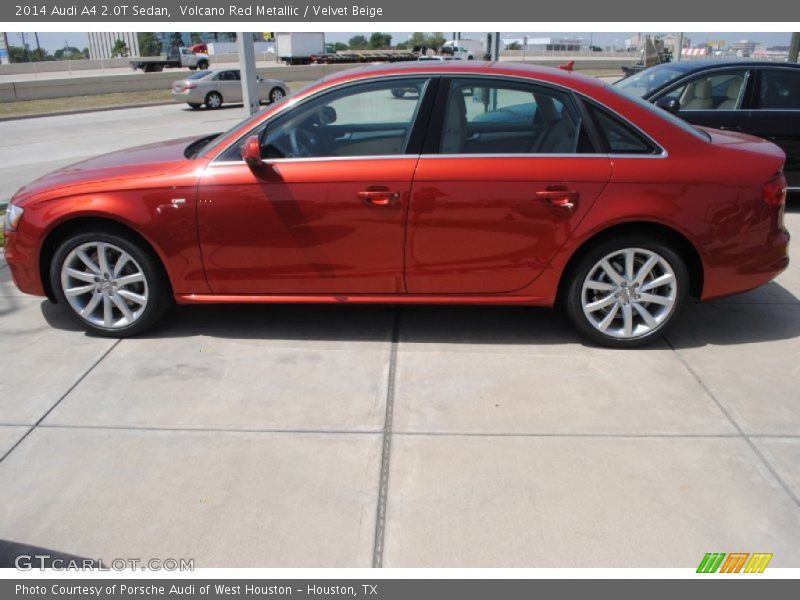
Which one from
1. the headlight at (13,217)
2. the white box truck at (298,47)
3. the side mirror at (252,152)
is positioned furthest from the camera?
the white box truck at (298,47)

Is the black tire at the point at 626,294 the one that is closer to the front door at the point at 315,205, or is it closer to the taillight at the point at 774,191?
the taillight at the point at 774,191

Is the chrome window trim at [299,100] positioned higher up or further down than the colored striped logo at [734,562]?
higher up

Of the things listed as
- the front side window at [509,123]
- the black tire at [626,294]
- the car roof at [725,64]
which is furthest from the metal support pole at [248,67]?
the black tire at [626,294]

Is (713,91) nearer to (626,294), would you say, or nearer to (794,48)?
(626,294)

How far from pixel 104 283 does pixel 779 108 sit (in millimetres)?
6832

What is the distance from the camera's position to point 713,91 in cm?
761

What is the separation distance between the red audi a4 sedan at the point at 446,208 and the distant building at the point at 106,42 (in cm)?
8711

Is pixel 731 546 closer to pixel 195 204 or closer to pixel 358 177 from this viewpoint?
pixel 358 177

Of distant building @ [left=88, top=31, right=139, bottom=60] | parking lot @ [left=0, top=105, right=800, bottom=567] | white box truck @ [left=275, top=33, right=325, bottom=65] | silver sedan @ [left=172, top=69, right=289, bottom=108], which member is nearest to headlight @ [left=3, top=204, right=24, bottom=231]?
parking lot @ [left=0, top=105, right=800, bottom=567]

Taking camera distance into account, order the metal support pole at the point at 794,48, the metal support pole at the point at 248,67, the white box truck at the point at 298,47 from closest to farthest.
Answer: the metal support pole at the point at 248,67, the metal support pole at the point at 794,48, the white box truck at the point at 298,47

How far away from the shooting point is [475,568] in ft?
9.05

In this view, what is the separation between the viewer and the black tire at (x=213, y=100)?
80.4ft

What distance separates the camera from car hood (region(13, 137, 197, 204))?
4.50 metres

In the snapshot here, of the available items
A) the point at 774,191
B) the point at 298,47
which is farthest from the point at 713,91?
the point at 298,47
